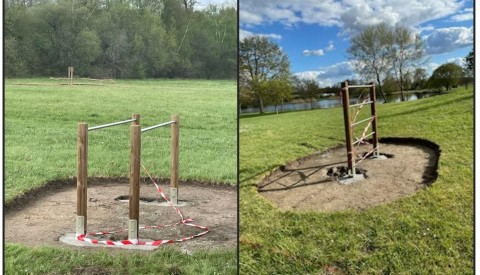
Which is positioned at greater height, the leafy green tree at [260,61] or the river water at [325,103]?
the leafy green tree at [260,61]

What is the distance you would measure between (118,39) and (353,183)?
236 centimetres

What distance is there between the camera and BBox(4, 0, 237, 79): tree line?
3.39 meters

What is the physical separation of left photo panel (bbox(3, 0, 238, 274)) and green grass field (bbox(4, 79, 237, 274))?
1cm

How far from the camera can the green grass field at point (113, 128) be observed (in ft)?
12.2

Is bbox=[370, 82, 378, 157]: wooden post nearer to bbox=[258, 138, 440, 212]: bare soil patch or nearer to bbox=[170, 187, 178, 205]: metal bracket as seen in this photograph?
bbox=[258, 138, 440, 212]: bare soil patch

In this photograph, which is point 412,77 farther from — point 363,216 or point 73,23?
point 73,23

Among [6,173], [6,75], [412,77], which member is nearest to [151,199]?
[6,173]

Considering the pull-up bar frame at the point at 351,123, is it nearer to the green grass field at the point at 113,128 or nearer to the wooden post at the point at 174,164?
the green grass field at the point at 113,128

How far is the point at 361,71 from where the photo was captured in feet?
9.22

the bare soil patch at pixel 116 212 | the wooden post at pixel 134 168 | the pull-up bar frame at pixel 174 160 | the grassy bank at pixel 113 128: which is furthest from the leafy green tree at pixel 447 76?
the pull-up bar frame at pixel 174 160

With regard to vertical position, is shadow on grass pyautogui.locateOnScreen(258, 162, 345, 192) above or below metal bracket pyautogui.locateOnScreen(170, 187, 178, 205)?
above

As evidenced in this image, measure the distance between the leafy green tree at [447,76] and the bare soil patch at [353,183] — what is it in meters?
0.43

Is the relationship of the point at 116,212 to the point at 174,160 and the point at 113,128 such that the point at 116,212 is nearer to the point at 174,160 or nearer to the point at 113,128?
the point at 174,160

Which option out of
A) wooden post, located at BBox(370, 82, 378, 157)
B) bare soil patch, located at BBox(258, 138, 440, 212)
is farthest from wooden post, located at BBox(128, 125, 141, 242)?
wooden post, located at BBox(370, 82, 378, 157)
